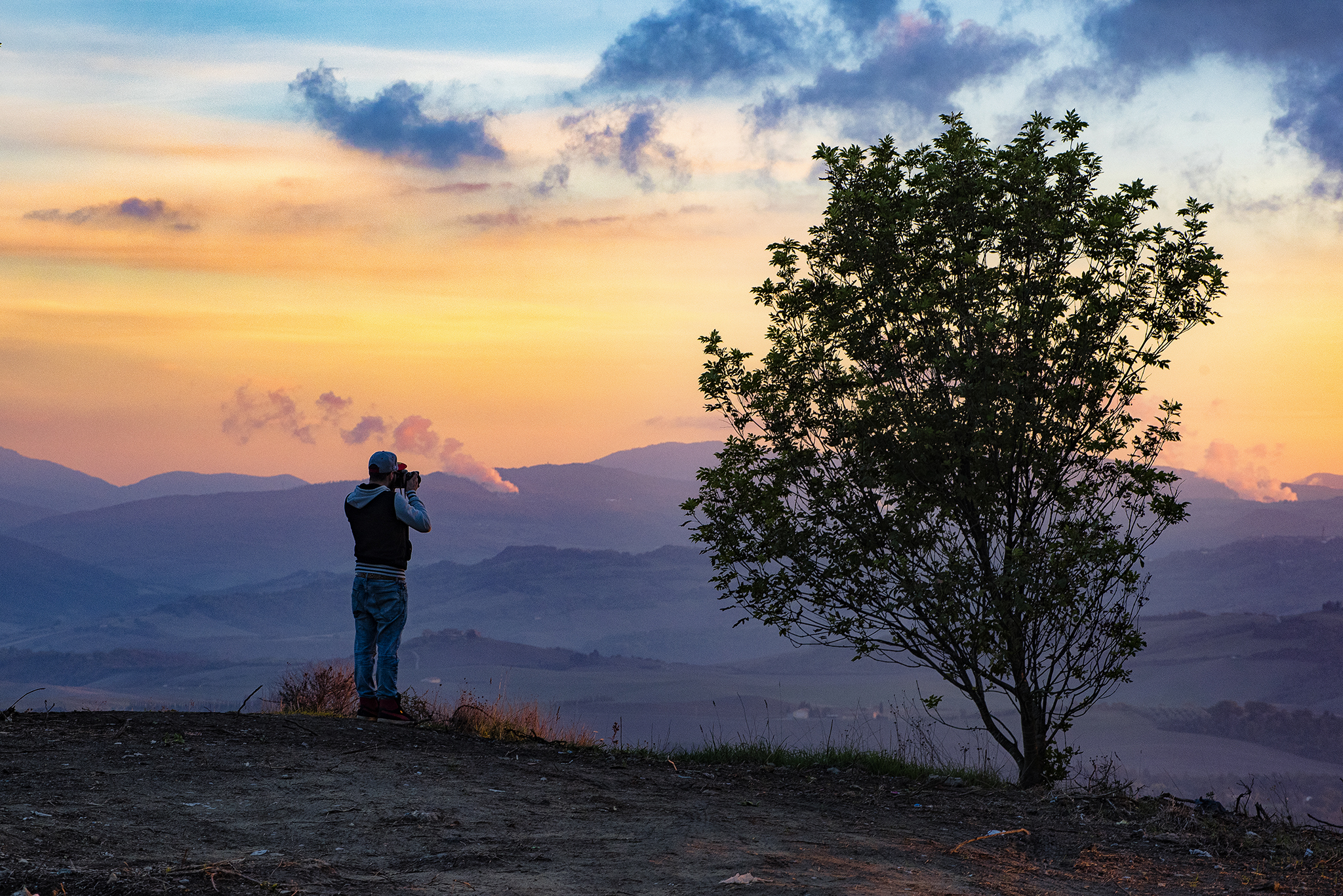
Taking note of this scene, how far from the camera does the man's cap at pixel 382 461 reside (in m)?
11.8

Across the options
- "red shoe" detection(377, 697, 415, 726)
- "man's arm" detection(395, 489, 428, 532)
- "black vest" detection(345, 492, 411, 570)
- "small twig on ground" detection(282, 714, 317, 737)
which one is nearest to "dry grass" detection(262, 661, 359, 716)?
"red shoe" detection(377, 697, 415, 726)

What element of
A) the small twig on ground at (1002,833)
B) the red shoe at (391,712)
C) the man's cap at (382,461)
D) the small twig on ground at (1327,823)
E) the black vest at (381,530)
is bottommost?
the small twig on ground at (1327,823)

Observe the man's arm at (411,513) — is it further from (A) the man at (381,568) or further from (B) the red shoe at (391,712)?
(B) the red shoe at (391,712)

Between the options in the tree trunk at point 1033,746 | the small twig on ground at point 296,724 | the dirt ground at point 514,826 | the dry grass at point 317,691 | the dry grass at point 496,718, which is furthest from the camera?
the dry grass at point 317,691

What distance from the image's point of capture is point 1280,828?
953 cm

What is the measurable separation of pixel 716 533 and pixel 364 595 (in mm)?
3944

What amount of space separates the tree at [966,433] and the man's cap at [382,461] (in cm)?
351

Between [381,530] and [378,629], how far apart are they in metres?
1.14

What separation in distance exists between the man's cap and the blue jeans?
1209 millimetres

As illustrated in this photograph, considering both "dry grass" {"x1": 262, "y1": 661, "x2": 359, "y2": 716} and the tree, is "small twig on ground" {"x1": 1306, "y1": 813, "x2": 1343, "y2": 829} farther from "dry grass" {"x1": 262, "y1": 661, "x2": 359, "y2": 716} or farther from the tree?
"dry grass" {"x1": 262, "y1": 661, "x2": 359, "y2": 716}

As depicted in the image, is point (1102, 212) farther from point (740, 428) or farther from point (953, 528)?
point (740, 428)

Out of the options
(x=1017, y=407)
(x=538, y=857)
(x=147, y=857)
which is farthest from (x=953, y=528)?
(x=147, y=857)

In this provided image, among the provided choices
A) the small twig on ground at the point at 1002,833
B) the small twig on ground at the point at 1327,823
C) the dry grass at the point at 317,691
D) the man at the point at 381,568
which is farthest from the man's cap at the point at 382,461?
the small twig on ground at the point at 1327,823

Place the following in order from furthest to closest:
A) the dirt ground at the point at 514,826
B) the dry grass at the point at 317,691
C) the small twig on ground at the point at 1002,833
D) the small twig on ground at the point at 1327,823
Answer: the dry grass at the point at 317,691 < the small twig on ground at the point at 1327,823 < the small twig on ground at the point at 1002,833 < the dirt ground at the point at 514,826
